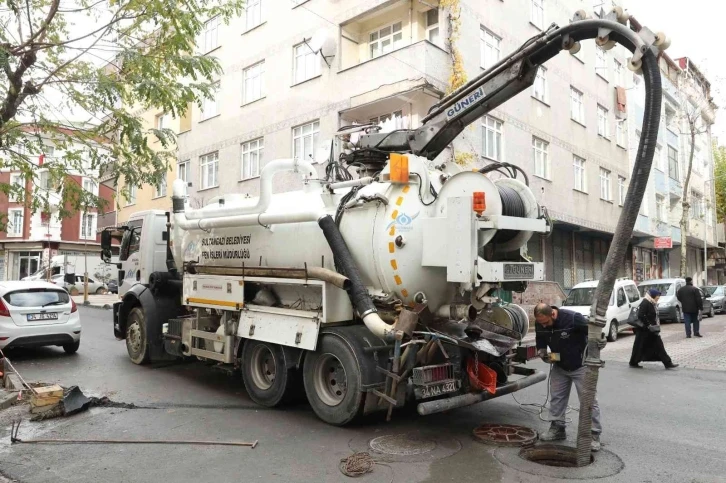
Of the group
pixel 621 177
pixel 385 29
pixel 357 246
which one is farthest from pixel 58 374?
pixel 621 177

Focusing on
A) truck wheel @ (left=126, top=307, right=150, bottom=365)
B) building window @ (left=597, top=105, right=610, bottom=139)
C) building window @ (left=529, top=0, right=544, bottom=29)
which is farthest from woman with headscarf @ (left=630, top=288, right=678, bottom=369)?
building window @ (left=597, top=105, right=610, bottom=139)

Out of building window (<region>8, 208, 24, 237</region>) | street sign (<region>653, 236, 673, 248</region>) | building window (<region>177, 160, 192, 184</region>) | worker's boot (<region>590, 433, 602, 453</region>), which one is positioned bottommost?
worker's boot (<region>590, 433, 602, 453</region>)

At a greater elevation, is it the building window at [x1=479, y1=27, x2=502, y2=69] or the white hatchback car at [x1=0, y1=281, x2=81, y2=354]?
the building window at [x1=479, y1=27, x2=502, y2=69]

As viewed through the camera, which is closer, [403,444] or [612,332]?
[403,444]

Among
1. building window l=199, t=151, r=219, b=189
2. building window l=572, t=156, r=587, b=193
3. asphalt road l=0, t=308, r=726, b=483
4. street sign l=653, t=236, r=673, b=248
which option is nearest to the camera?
asphalt road l=0, t=308, r=726, b=483

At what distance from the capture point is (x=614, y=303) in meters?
15.7

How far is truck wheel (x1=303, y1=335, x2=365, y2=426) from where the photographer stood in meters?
5.96

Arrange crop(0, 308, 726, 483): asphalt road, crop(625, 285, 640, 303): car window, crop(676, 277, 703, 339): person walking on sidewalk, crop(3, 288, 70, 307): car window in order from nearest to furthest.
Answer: crop(0, 308, 726, 483): asphalt road, crop(3, 288, 70, 307): car window, crop(676, 277, 703, 339): person walking on sidewalk, crop(625, 285, 640, 303): car window

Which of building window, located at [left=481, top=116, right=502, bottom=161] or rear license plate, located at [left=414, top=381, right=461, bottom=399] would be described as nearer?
rear license plate, located at [left=414, top=381, right=461, bottom=399]

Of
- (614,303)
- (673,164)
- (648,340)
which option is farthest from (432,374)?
(673,164)

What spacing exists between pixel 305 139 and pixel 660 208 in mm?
23597

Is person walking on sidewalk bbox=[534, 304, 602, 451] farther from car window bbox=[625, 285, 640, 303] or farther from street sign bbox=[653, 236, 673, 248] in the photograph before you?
street sign bbox=[653, 236, 673, 248]

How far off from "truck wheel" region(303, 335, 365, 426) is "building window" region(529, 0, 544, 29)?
18350 millimetres

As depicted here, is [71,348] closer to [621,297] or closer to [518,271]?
[518,271]
